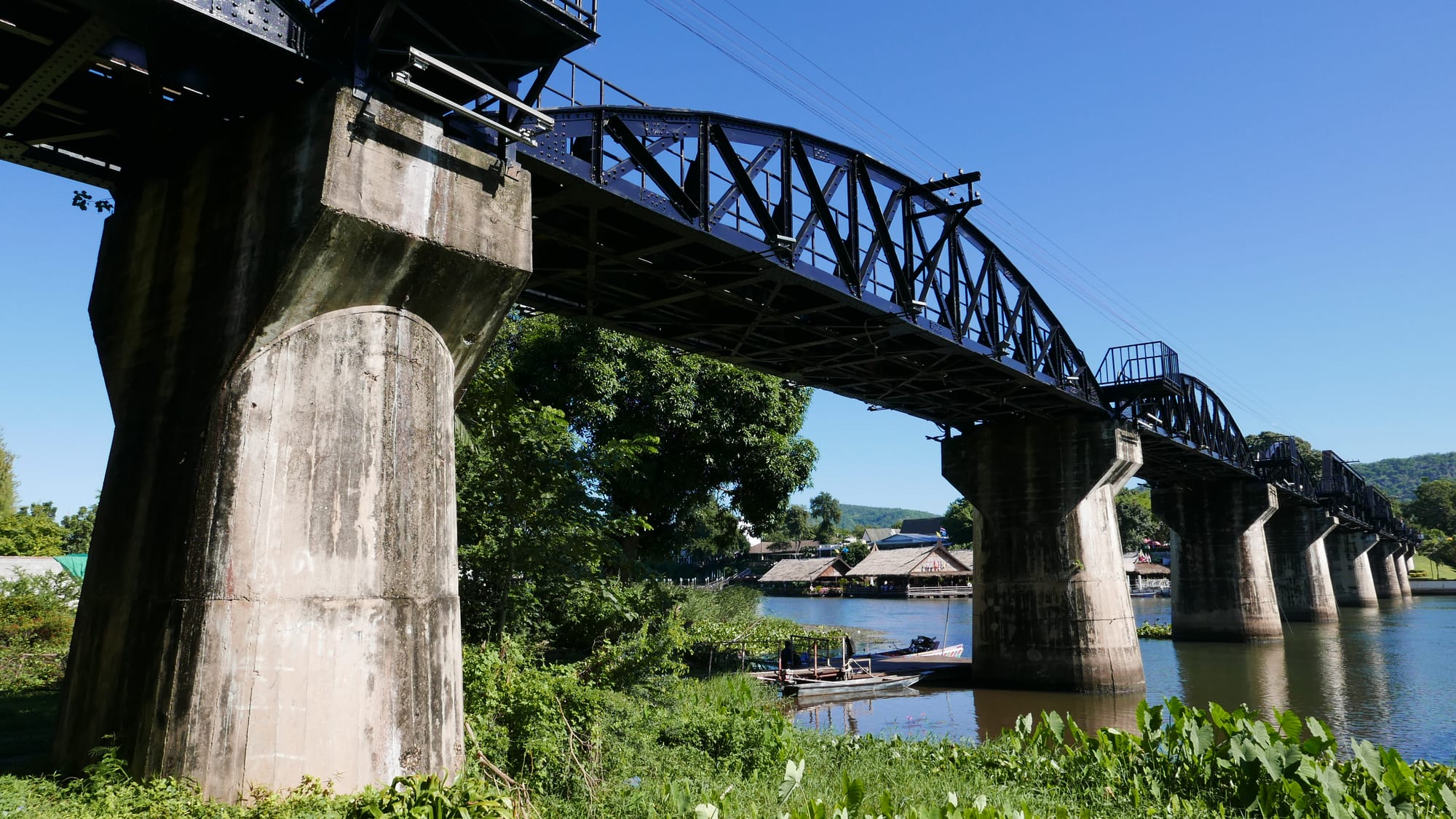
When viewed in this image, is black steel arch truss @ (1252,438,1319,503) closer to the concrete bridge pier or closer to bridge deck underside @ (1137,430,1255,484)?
bridge deck underside @ (1137,430,1255,484)

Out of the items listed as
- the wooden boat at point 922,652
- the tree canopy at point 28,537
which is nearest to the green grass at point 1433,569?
the wooden boat at point 922,652

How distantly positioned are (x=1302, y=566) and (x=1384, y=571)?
1883 inches

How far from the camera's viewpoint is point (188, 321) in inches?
388

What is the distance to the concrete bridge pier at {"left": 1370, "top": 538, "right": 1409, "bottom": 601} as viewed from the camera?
10444 centimetres

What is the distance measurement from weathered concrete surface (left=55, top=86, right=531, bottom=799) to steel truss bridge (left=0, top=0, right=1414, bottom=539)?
2.42 ft

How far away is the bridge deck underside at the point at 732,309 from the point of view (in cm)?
1628

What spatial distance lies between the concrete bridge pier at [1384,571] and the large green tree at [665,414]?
339 ft

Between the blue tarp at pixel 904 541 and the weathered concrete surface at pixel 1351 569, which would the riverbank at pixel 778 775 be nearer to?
the weathered concrete surface at pixel 1351 569

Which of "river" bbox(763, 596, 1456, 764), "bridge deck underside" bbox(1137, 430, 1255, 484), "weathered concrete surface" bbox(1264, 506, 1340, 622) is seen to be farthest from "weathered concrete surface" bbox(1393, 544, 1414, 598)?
"bridge deck underside" bbox(1137, 430, 1255, 484)

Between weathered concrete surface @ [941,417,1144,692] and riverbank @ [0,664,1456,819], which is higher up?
weathered concrete surface @ [941,417,1144,692]

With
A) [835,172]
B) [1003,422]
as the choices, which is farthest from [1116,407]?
[835,172]

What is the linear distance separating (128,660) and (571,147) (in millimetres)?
9362

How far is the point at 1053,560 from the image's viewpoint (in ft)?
103

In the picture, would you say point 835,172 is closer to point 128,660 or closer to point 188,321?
point 188,321
